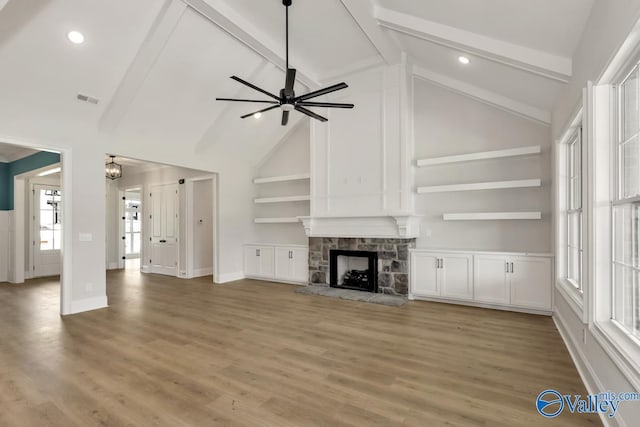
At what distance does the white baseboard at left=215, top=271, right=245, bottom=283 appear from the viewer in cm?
711

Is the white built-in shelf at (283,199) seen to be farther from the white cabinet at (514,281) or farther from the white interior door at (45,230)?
the white interior door at (45,230)

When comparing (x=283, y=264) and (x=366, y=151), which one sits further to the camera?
(x=283, y=264)

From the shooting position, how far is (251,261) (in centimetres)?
758

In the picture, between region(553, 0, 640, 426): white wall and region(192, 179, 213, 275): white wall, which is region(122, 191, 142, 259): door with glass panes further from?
region(553, 0, 640, 426): white wall

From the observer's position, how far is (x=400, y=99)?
552 centimetres

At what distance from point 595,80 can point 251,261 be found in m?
6.62

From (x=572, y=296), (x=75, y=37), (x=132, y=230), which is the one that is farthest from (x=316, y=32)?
(x=132, y=230)

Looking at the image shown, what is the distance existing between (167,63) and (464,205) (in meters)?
4.95

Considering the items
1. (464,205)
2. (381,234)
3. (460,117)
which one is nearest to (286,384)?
(381,234)

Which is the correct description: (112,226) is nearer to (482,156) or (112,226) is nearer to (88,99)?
(88,99)

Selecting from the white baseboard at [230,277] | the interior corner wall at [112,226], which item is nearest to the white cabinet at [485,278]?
the white baseboard at [230,277]

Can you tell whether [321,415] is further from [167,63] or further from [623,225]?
[167,63]

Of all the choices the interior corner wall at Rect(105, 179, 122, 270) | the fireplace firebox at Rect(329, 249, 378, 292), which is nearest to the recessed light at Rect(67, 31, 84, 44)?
the fireplace firebox at Rect(329, 249, 378, 292)

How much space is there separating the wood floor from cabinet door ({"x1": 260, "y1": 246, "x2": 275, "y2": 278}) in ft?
7.29
